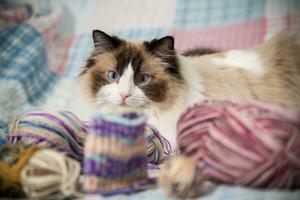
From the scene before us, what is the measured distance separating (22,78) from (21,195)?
1172mm

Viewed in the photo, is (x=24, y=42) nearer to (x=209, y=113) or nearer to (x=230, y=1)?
(x=230, y=1)

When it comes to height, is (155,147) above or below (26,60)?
below

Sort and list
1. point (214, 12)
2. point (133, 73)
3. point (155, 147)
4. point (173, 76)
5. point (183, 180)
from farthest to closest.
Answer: point (214, 12) → point (173, 76) → point (133, 73) → point (155, 147) → point (183, 180)

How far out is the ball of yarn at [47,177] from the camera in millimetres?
992

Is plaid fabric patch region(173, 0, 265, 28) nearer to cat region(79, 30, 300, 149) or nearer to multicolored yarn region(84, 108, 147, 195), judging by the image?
cat region(79, 30, 300, 149)

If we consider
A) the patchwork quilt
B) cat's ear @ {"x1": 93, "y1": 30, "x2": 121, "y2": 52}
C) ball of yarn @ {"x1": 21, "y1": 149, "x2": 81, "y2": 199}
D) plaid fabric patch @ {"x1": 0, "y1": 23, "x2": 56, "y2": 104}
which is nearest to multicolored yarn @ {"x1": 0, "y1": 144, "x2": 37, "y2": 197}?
ball of yarn @ {"x1": 21, "y1": 149, "x2": 81, "y2": 199}

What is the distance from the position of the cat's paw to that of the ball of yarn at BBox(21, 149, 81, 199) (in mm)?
223

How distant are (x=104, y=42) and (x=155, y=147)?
0.45 meters

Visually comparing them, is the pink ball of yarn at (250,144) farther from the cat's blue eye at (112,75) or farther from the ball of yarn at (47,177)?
the cat's blue eye at (112,75)

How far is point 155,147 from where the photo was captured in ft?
4.25

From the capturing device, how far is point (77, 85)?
5.32ft

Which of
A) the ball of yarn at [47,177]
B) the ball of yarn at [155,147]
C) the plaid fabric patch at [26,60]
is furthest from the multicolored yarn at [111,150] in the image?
the plaid fabric patch at [26,60]

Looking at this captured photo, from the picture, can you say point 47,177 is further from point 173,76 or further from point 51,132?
point 173,76

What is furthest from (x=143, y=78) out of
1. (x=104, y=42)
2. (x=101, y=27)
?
(x=101, y=27)
